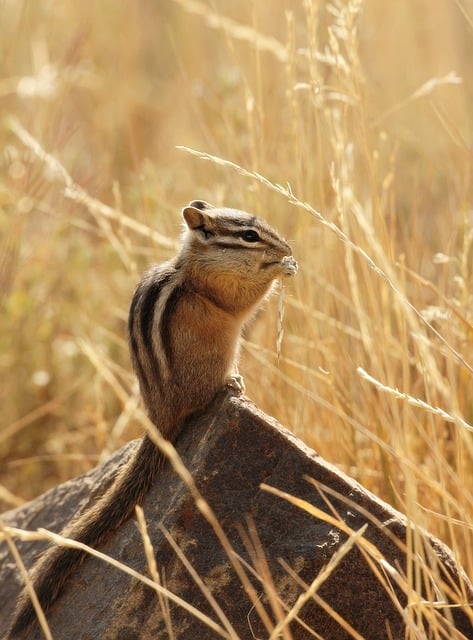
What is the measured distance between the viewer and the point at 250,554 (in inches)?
121

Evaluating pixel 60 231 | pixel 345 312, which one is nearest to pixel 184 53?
pixel 60 231

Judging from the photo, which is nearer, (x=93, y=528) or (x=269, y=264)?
(x=93, y=528)

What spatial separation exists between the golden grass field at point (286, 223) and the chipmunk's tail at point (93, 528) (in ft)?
1.02

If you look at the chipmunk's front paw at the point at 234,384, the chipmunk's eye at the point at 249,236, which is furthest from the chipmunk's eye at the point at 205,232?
the chipmunk's front paw at the point at 234,384

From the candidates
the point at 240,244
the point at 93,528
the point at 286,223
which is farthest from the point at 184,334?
the point at 286,223

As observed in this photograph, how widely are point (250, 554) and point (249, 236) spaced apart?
1219 mm

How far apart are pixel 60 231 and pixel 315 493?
122 inches

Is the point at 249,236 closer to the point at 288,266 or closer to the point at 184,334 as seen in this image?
the point at 288,266

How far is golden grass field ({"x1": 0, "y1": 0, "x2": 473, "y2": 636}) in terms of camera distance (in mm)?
3828

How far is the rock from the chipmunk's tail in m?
0.04

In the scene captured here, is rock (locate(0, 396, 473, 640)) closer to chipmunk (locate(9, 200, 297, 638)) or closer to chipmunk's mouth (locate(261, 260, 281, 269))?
chipmunk (locate(9, 200, 297, 638))

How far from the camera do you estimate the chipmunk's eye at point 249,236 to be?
12.2 ft

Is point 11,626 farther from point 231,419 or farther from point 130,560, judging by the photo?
point 231,419

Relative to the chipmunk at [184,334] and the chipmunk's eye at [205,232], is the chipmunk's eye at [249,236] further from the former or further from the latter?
the chipmunk's eye at [205,232]
